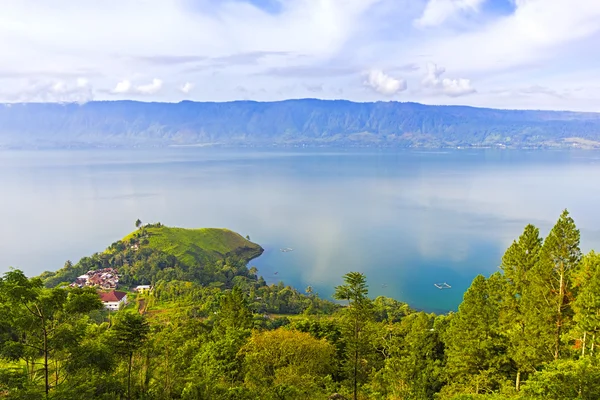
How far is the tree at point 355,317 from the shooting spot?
48.8 ft

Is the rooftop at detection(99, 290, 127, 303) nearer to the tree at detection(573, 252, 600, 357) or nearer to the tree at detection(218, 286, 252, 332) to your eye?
the tree at detection(218, 286, 252, 332)

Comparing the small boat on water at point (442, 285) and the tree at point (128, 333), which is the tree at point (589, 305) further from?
the small boat on water at point (442, 285)

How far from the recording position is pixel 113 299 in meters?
40.6

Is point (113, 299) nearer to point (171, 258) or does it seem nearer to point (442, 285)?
point (171, 258)

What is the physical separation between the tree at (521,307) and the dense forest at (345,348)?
0.04 m

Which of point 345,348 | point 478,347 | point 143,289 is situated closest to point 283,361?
point 345,348

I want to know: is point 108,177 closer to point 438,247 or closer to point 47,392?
point 438,247

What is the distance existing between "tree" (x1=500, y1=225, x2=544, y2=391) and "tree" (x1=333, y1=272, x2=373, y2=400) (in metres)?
4.88

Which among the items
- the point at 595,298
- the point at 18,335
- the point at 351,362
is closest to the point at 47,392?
the point at 18,335

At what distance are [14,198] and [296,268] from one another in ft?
273

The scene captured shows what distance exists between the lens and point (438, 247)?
59.2 metres

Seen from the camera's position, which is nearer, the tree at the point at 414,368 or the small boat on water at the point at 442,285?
the tree at the point at 414,368

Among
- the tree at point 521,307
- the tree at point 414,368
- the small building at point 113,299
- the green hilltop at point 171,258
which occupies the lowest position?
the small building at point 113,299

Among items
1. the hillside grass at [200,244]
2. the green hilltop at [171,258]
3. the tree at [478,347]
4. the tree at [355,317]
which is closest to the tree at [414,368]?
the tree at [478,347]
